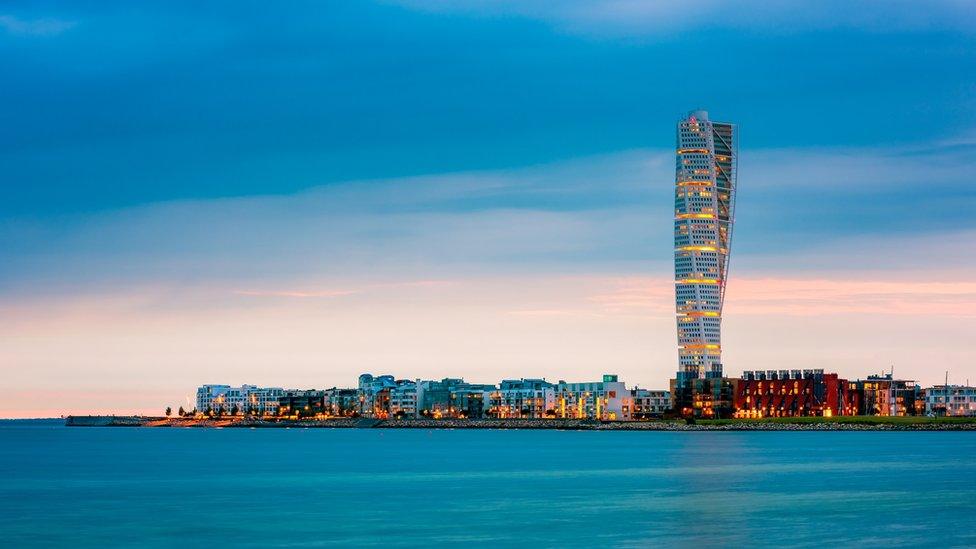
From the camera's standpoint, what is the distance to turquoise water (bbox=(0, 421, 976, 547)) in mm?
55000

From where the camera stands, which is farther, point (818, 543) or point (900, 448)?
point (900, 448)

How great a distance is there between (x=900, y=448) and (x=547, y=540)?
95.3 meters

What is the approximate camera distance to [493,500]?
72.3 meters

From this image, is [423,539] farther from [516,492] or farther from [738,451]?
[738,451]

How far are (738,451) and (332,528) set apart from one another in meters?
76.9

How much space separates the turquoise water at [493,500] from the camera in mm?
55000

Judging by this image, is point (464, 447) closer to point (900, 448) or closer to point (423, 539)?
point (900, 448)

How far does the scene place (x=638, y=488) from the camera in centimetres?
7900

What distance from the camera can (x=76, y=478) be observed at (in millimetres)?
89625

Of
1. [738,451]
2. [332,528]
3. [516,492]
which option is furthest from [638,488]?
[738,451]

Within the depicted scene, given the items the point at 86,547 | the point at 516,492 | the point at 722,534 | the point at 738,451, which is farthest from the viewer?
the point at 738,451

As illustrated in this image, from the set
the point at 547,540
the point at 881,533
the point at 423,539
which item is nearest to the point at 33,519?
the point at 423,539

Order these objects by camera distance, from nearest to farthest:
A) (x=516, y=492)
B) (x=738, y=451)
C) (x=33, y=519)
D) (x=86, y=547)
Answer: (x=86, y=547)
(x=33, y=519)
(x=516, y=492)
(x=738, y=451)

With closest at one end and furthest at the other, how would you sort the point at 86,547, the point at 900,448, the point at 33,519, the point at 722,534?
the point at 86,547 < the point at 722,534 < the point at 33,519 < the point at 900,448
